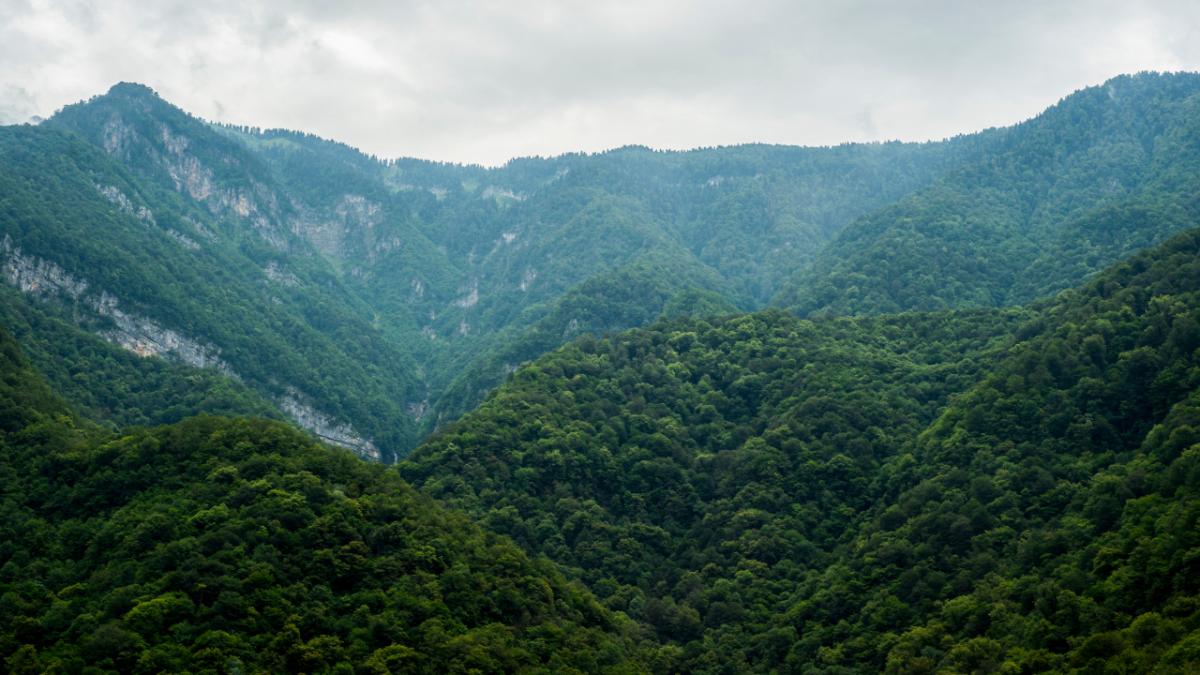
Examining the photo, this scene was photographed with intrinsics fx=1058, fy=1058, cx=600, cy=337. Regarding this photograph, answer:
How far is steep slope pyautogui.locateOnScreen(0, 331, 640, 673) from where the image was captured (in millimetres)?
69375

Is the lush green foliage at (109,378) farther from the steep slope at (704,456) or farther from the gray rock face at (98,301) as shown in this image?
the steep slope at (704,456)

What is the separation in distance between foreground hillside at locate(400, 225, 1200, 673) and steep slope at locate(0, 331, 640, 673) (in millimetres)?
17408

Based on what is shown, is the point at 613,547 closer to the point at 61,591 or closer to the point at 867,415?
the point at 867,415

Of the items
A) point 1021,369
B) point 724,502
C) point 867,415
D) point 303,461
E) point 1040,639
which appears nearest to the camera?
point 1040,639

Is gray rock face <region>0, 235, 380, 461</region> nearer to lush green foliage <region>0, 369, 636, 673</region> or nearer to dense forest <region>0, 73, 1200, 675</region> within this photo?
dense forest <region>0, 73, 1200, 675</region>

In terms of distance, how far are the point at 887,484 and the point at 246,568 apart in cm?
6533

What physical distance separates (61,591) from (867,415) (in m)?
85.7

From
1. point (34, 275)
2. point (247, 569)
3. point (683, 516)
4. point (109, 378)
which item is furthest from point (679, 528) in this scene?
point (34, 275)

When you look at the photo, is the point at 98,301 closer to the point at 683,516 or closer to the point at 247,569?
the point at 683,516

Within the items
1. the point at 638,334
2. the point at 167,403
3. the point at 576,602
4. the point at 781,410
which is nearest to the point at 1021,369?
the point at 781,410

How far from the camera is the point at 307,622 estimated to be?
242 ft

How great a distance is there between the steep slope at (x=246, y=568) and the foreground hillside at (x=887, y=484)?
17408 millimetres

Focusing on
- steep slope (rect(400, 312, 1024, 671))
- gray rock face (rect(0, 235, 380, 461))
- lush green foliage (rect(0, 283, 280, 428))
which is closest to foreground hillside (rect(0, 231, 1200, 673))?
steep slope (rect(400, 312, 1024, 671))

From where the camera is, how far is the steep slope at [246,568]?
69.4 meters
